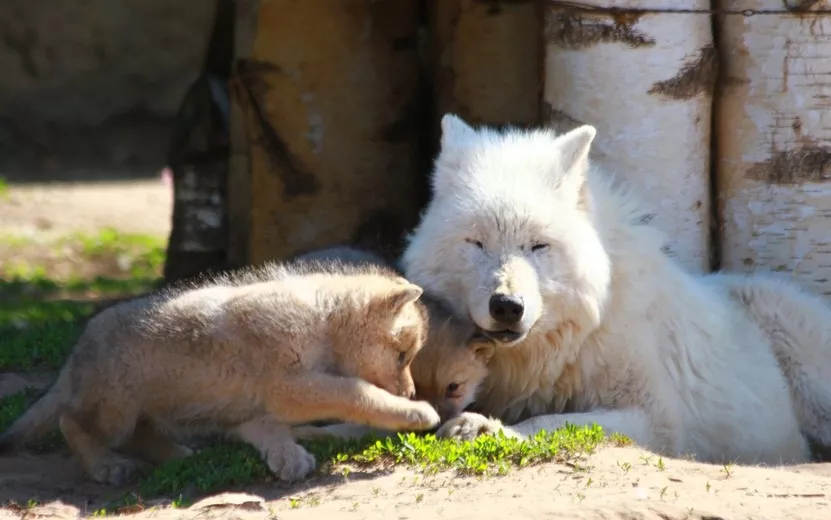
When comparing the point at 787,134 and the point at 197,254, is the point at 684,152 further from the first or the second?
the point at 197,254

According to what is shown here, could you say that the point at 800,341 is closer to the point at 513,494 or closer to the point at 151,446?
the point at 513,494

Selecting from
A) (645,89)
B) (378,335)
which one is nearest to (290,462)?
(378,335)

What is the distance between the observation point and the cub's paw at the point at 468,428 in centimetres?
561

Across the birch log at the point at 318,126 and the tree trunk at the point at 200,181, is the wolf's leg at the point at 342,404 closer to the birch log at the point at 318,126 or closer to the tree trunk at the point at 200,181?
the birch log at the point at 318,126

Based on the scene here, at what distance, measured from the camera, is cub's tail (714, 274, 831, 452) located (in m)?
6.93

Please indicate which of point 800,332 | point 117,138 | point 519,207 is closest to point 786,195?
point 800,332

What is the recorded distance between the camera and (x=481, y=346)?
594cm

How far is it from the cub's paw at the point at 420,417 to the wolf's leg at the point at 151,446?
1100mm

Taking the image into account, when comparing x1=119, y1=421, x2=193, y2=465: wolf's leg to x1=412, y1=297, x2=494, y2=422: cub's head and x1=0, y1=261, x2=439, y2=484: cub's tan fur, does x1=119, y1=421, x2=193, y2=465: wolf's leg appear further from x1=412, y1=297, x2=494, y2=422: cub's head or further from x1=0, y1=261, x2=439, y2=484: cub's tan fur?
x1=412, y1=297, x2=494, y2=422: cub's head

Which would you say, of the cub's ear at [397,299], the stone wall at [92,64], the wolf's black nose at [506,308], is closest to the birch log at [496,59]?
the wolf's black nose at [506,308]

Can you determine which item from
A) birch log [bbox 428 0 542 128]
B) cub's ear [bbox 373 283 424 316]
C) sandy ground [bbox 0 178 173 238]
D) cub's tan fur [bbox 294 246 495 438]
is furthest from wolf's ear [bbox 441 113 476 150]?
sandy ground [bbox 0 178 173 238]

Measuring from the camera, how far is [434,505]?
15.8 ft

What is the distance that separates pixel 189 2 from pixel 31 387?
12.1m

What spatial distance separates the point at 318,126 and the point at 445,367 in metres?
3.95
